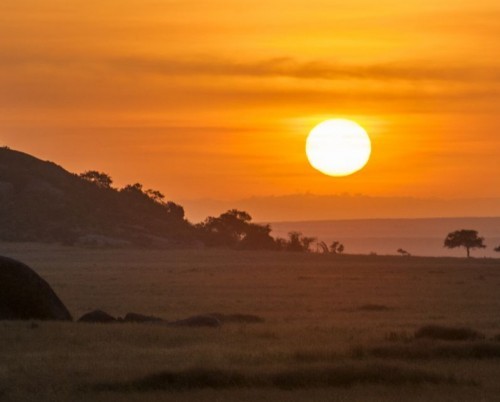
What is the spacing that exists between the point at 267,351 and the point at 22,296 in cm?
1023

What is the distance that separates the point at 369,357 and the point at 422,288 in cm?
3203

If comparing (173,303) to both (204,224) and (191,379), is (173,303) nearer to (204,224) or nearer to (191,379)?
(191,379)

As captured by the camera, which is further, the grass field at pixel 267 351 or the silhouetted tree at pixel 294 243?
the silhouetted tree at pixel 294 243

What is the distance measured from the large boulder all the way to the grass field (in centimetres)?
279

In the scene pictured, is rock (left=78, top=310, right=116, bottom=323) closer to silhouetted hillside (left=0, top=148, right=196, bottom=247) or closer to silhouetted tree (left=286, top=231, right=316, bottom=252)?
silhouetted hillside (left=0, top=148, right=196, bottom=247)

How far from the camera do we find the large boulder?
31734 mm

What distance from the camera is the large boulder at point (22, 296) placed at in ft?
104

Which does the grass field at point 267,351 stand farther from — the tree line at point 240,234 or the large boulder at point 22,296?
the tree line at point 240,234

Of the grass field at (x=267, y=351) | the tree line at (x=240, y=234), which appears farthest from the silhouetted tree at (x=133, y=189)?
the grass field at (x=267, y=351)

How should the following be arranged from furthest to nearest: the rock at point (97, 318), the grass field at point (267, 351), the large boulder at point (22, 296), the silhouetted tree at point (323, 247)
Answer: the silhouetted tree at point (323, 247)
the rock at point (97, 318)
the large boulder at point (22, 296)
the grass field at point (267, 351)

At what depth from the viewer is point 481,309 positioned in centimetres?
4050

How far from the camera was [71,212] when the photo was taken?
120m

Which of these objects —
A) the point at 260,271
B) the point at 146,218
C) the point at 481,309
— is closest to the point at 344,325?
the point at 481,309

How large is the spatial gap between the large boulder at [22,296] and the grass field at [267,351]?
2785 mm
